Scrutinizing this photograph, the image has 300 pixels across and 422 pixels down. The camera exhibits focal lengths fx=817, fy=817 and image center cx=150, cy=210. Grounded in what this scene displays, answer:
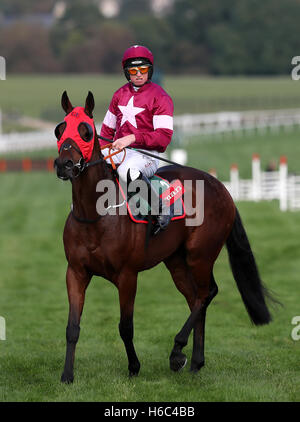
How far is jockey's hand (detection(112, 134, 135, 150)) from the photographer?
6.79 meters

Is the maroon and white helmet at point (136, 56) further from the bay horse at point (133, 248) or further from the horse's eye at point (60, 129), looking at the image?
the horse's eye at point (60, 129)

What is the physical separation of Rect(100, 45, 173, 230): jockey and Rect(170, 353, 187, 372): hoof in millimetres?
1294

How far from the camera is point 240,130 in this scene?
5191 centimetres

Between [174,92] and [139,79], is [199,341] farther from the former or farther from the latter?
[174,92]

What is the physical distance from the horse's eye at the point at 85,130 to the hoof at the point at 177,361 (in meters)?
2.27

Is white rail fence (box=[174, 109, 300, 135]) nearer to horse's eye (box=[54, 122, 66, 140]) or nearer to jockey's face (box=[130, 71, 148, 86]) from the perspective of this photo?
jockey's face (box=[130, 71, 148, 86])

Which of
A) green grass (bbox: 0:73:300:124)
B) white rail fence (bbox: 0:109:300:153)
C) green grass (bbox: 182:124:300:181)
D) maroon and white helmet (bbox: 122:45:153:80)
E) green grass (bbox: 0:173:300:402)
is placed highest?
green grass (bbox: 0:73:300:124)

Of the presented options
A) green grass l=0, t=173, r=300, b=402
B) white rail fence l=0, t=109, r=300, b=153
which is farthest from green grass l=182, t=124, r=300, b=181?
green grass l=0, t=173, r=300, b=402

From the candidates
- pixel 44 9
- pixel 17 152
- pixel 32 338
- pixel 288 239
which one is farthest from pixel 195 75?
pixel 32 338

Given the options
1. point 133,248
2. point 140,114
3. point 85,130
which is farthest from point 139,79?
point 133,248

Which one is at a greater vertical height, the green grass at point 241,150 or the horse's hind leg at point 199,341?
the green grass at point 241,150

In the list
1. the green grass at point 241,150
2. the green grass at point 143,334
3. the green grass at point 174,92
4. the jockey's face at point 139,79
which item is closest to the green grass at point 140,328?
the green grass at point 143,334

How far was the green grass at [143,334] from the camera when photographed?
692cm

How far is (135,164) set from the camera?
706cm
